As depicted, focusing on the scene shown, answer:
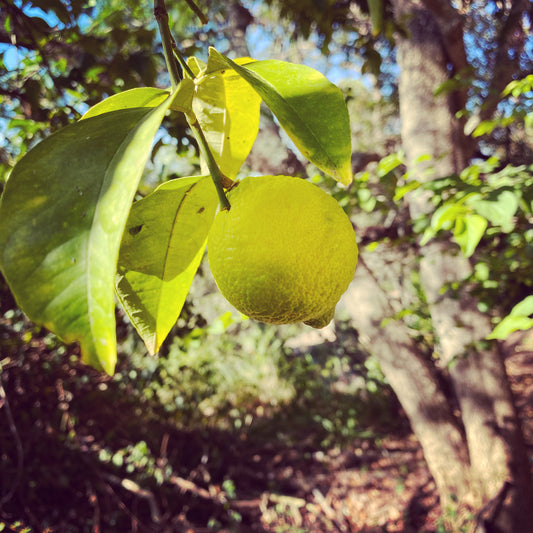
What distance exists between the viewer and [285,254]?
40 cm

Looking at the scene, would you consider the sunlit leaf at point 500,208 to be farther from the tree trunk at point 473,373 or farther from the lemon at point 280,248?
the tree trunk at point 473,373

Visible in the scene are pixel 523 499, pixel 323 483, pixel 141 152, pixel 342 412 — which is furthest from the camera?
pixel 342 412

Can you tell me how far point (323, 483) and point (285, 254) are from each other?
3.68 m

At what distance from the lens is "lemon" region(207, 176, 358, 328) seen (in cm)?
40

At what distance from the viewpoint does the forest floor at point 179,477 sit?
2.80 metres

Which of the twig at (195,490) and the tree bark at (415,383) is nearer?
the tree bark at (415,383)

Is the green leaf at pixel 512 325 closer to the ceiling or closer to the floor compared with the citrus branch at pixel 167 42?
closer to the floor

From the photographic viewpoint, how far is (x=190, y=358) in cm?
430

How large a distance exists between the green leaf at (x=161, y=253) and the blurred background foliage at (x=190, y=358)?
0.44m

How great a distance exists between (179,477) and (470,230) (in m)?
3.12

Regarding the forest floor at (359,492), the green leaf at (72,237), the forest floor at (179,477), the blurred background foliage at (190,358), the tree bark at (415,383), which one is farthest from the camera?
the forest floor at (359,492)

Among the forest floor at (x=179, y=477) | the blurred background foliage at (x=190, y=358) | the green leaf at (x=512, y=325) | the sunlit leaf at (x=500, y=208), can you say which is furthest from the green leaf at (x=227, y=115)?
the forest floor at (x=179, y=477)

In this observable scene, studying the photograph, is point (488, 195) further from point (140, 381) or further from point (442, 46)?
point (140, 381)

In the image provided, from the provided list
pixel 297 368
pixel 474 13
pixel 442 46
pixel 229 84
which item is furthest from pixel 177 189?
pixel 474 13
